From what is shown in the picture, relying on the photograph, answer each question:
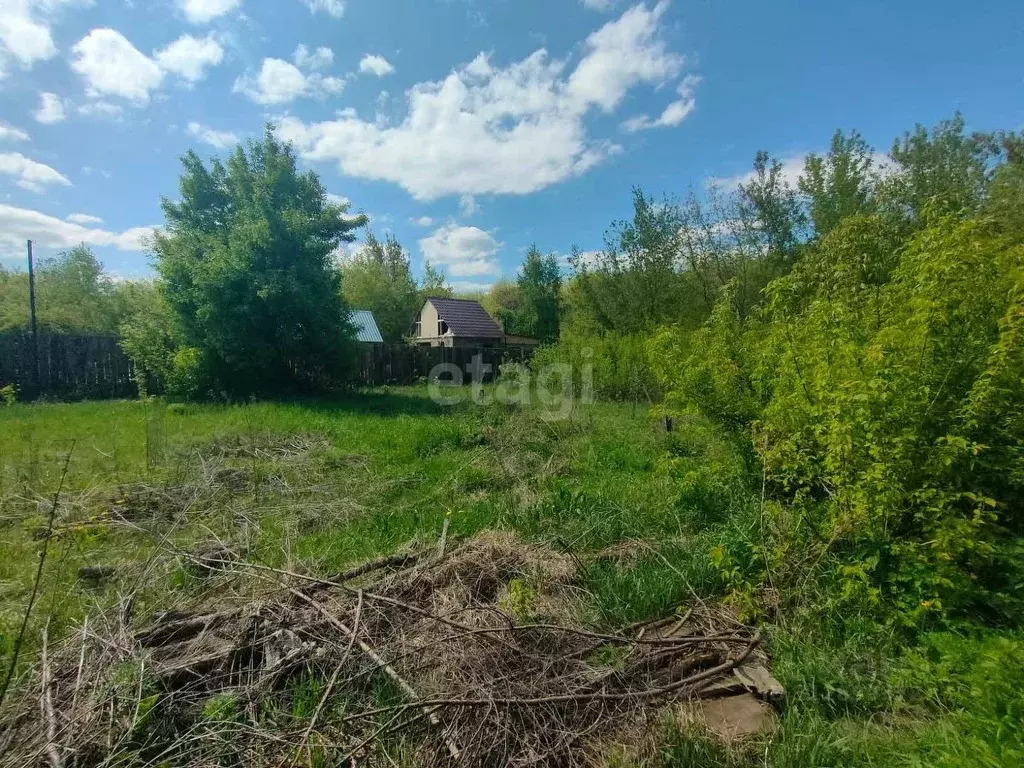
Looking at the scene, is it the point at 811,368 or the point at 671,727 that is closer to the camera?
the point at 671,727


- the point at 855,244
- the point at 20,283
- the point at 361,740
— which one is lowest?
the point at 361,740

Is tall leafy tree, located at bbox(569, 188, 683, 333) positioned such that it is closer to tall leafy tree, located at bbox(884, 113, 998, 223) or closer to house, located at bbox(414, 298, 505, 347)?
tall leafy tree, located at bbox(884, 113, 998, 223)

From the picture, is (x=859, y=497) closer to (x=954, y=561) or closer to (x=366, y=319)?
(x=954, y=561)

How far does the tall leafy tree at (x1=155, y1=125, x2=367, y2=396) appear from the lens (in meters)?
10.1

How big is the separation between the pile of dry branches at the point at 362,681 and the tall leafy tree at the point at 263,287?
356 inches

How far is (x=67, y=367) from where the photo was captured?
453 inches

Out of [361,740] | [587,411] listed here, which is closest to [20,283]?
[587,411]

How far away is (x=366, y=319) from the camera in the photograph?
68.0 feet

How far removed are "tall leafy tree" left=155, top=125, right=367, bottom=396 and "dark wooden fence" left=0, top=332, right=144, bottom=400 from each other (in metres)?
3.15

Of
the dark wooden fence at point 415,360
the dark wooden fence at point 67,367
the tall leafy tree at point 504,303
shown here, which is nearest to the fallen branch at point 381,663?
the dark wooden fence at point 415,360

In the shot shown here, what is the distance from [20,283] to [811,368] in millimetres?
35105

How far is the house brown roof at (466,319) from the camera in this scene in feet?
82.0

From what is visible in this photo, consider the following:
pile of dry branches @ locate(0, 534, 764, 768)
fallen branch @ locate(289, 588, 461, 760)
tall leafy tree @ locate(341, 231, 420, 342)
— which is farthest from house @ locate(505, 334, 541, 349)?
fallen branch @ locate(289, 588, 461, 760)

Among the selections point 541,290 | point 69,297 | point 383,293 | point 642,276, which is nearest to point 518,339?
point 541,290
